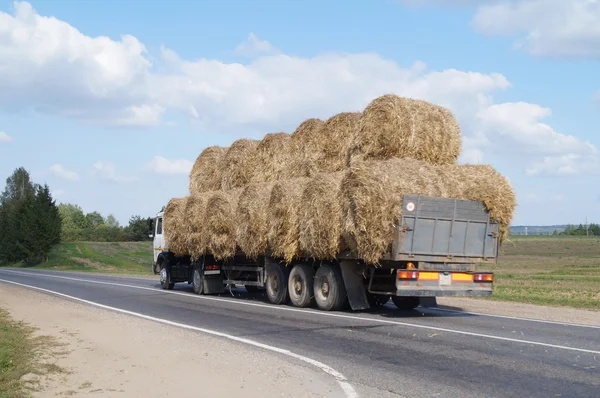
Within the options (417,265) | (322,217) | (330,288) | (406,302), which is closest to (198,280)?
(330,288)

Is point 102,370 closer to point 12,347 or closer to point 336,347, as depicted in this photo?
point 12,347

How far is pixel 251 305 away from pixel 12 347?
28.2ft

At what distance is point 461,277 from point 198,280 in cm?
1071

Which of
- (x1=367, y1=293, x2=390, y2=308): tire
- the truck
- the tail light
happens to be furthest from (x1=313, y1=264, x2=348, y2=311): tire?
the tail light

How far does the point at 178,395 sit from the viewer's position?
289 inches

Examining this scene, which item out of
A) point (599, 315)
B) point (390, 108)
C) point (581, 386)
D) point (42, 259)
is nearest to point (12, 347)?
point (581, 386)

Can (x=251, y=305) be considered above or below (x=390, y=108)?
below

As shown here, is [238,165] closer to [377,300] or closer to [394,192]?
[377,300]

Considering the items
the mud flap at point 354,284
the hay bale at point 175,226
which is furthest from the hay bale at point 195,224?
the mud flap at point 354,284

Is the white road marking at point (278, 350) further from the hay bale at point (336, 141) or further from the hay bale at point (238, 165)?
the hay bale at point (336, 141)

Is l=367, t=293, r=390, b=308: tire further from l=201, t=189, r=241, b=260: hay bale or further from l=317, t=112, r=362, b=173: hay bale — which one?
l=201, t=189, r=241, b=260: hay bale

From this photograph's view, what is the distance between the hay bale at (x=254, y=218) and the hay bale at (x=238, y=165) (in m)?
2.10

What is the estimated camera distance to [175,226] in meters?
23.0

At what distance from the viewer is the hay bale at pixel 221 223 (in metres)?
19.9
